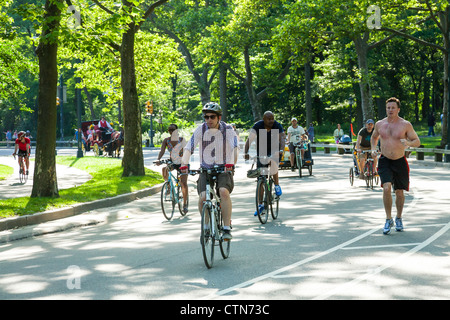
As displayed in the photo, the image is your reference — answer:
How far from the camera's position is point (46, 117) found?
15500mm

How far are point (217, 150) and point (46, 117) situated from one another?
7989mm

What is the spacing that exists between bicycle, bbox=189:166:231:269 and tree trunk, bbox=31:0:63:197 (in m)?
7.87

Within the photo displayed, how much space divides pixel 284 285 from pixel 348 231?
403 centimetres

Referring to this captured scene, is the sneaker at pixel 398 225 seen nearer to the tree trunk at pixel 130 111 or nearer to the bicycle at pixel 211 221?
the bicycle at pixel 211 221

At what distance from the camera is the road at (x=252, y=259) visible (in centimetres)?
682

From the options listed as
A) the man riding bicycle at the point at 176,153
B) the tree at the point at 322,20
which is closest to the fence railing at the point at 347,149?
the tree at the point at 322,20

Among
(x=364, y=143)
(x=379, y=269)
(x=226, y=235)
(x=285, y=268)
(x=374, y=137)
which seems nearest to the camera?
(x=379, y=269)

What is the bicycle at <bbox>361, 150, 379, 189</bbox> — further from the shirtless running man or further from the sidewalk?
the shirtless running man

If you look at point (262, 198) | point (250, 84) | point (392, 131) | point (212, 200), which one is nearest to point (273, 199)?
point (262, 198)

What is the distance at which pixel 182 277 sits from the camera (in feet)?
24.8

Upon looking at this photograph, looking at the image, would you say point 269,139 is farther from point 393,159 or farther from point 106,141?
point 106,141

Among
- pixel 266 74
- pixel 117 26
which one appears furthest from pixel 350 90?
pixel 117 26

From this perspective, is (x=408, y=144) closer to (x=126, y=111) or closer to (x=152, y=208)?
(x=152, y=208)

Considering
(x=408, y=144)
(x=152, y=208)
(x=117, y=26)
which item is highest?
(x=117, y=26)
